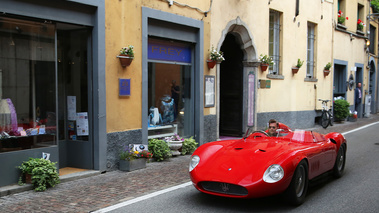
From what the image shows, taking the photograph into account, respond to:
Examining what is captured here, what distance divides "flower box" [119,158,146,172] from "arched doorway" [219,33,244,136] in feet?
19.5

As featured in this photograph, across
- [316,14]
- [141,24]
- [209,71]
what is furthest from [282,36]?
[141,24]

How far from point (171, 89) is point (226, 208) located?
571cm

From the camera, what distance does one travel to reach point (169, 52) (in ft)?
33.7

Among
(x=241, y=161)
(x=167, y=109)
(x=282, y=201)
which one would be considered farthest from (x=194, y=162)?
(x=167, y=109)

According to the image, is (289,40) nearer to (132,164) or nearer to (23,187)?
(132,164)

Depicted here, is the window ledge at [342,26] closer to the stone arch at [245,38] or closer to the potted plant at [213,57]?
the stone arch at [245,38]

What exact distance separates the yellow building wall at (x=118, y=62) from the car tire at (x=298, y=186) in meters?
4.25

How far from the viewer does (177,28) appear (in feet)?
33.7

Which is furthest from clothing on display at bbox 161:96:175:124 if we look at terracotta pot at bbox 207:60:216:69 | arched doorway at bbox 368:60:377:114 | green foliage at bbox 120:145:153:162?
arched doorway at bbox 368:60:377:114

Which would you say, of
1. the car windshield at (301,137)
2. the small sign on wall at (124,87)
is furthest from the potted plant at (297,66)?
the car windshield at (301,137)

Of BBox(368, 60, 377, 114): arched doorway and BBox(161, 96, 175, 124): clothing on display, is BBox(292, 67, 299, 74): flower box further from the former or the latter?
BBox(368, 60, 377, 114): arched doorway

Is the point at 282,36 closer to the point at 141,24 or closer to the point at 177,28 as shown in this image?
the point at 177,28

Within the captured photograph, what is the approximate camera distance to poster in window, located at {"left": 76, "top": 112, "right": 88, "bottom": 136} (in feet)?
26.5

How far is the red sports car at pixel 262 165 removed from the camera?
5.09 metres
